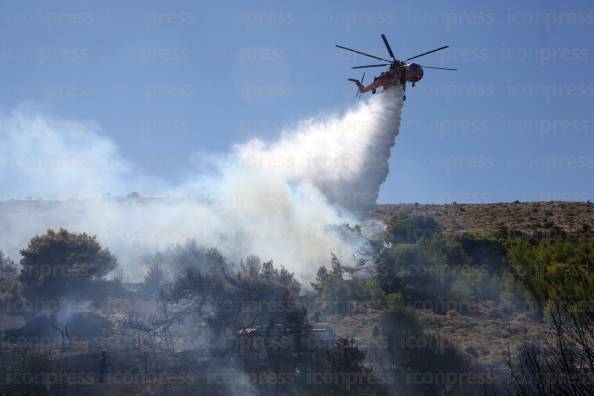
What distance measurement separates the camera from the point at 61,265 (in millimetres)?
49938

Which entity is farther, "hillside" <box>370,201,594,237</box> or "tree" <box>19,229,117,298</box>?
"hillside" <box>370,201,594,237</box>

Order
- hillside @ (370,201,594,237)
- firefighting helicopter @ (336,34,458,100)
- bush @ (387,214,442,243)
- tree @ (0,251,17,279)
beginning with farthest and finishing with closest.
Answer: hillside @ (370,201,594,237), bush @ (387,214,442,243), tree @ (0,251,17,279), firefighting helicopter @ (336,34,458,100)

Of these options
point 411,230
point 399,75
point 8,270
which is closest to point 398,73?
point 399,75

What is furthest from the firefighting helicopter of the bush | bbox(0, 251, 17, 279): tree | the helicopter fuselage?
bbox(0, 251, 17, 279): tree

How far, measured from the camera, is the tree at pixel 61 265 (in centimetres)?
4728

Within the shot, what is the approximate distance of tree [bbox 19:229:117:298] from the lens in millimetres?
47281

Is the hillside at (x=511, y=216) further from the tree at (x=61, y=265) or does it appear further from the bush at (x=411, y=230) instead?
the tree at (x=61, y=265)

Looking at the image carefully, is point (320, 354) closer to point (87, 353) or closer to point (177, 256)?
point (87, 353)

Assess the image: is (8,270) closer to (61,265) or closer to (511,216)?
(61,265)

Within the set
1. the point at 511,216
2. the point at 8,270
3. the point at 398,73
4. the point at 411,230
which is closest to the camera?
the point at 398,73

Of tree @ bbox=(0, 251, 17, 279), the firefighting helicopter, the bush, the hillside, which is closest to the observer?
the firefighting helicopter

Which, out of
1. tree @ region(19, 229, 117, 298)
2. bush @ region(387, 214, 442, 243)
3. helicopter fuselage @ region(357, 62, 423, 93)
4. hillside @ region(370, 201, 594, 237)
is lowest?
tree @ region(19, 229, 117, 298)

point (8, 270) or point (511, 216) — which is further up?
point (511, 216)

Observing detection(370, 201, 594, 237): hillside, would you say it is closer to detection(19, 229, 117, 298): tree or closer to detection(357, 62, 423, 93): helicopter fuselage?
detection(357, 62, 423, 93): helicopter fuselage
